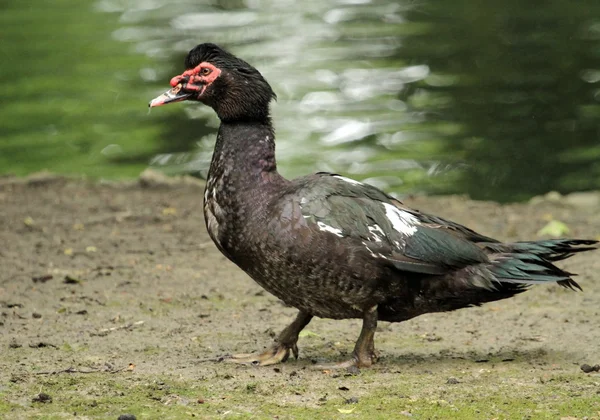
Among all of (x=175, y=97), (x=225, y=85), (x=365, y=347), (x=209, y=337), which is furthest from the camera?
(x=209, y=337)

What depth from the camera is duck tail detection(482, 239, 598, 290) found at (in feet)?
19.2

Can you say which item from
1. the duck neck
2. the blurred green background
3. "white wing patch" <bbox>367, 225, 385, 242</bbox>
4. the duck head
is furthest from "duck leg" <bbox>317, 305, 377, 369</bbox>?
the blurred green background

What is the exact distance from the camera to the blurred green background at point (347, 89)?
1238cm

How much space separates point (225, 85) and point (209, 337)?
163 centimetres

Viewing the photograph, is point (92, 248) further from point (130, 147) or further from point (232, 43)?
point (232, 43)

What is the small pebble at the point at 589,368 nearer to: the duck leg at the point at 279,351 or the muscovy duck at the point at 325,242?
the muscovy duck at the point at 325,242

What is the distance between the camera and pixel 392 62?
1566 centimetres

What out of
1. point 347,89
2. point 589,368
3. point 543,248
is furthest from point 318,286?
point 347,89

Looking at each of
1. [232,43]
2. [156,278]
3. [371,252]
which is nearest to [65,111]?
[232,43]

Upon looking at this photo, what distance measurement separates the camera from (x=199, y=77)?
605 cm

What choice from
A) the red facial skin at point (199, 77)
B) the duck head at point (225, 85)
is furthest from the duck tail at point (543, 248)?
the red facial skin at point (199, 77)

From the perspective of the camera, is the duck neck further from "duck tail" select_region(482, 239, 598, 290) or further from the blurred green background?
the blurred green background

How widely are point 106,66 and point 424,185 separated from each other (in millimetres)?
6217

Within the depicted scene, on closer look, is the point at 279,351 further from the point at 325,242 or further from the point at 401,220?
the point at 401,220
